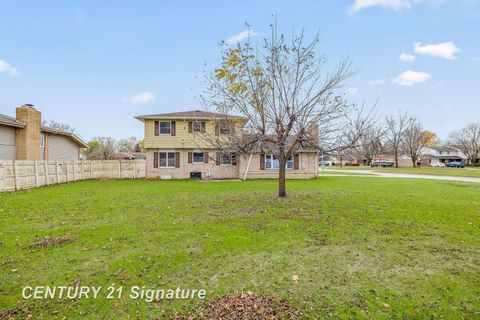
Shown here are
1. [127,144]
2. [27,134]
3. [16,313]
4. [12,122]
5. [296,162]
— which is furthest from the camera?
[127,144]

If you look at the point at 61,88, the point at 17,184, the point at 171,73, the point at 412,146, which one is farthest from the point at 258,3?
the point at 412,146

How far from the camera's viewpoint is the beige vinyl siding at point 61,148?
21856 millimetres

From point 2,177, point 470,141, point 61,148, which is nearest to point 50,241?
point 2,177

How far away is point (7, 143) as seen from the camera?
57.1 feet

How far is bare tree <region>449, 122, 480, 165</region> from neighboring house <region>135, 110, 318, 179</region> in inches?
2334

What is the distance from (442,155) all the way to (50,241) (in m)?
86.7

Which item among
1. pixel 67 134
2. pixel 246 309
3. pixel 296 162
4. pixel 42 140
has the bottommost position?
pixel 246 309

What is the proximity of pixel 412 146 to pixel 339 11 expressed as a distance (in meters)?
47.5

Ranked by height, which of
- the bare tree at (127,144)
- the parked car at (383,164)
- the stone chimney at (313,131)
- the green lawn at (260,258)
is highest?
the bare tree at (127,144)

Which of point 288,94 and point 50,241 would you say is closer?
point 50,241

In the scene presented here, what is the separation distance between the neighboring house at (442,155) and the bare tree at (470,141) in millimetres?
4481

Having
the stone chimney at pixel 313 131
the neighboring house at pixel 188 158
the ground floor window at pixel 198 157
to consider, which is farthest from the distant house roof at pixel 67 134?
the stone chimney at pixel 313 131

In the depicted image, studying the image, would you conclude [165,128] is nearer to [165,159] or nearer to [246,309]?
[165,159]

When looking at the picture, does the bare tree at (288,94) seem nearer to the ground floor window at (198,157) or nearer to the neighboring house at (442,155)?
the ground floor window at (198,157)
